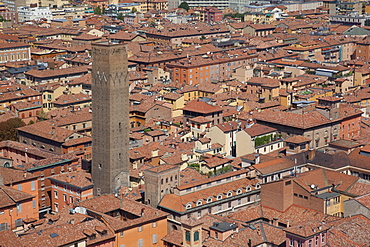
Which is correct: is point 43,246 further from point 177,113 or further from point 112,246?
point 177,113

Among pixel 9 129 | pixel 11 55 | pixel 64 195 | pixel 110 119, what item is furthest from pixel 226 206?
pixel 11 55

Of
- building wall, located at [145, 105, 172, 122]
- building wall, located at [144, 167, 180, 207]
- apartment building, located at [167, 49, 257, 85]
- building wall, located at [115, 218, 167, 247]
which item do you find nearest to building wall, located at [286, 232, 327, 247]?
building wall, located at [115, 218, 167, 247]

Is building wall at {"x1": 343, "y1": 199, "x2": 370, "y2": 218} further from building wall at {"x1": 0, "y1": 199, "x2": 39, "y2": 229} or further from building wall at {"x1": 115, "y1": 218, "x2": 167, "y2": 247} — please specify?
building wall at {"x1": 0, "y1": 199, "x2": 39, "y2": 229}

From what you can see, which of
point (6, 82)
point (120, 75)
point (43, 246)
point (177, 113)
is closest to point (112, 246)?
point (43, 246)

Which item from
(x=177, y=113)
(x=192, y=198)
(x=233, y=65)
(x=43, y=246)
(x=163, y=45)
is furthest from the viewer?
(x=163, y=45)

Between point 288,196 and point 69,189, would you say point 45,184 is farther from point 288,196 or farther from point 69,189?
point 288,196

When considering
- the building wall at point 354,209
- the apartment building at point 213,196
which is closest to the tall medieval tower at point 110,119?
the apartment building at point 213,196

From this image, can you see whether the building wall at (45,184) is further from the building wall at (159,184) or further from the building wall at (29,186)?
the building wall at (159,184)
